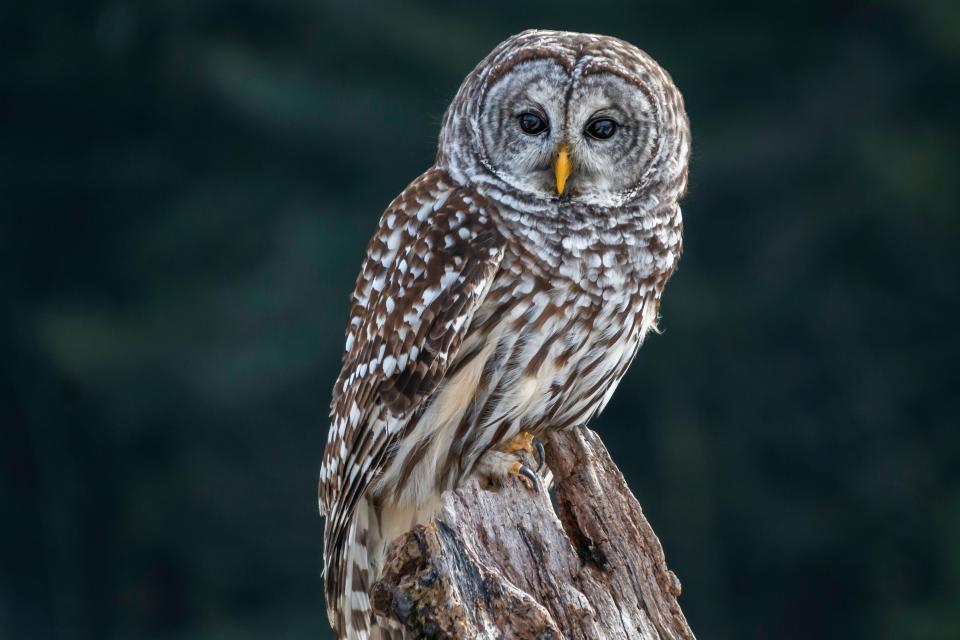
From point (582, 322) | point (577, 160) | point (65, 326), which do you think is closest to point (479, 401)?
point (582, 322)

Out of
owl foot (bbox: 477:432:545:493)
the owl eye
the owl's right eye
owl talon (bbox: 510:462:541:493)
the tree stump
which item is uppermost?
the owl's right eye

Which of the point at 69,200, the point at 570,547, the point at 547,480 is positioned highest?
the point at 69,200

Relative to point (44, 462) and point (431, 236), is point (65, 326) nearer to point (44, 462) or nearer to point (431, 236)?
point (44, 462)

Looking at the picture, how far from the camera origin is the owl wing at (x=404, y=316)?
263 centimetres

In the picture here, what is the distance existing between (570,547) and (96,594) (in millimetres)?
5359

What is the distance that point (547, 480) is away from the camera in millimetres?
2881

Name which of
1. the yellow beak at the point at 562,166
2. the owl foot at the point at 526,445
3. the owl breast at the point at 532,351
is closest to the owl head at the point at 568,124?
the yellow beak at the point at 562,166

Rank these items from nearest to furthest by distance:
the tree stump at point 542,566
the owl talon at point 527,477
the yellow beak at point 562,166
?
the tree stump at point 542,566
the owl talon at point 527,477
the yellow beak at point 562,166

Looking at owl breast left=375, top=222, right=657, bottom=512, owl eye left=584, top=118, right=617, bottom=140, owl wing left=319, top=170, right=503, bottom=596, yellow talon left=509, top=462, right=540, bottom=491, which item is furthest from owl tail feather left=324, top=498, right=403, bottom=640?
owl eye left=584, top=118, right=617, bottom=140

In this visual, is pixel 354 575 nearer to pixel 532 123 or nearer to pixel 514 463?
pixel 514 463

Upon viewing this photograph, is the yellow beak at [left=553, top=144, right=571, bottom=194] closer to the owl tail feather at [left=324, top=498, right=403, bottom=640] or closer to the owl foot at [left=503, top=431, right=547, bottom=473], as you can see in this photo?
the owl foot at [left=503, top=431, right=547, bottom=473]

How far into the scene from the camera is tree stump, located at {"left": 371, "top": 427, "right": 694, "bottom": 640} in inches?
73.0

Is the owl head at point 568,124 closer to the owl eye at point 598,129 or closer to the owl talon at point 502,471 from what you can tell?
the owl eye at point 598,129

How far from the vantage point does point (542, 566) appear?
205 centimetres
